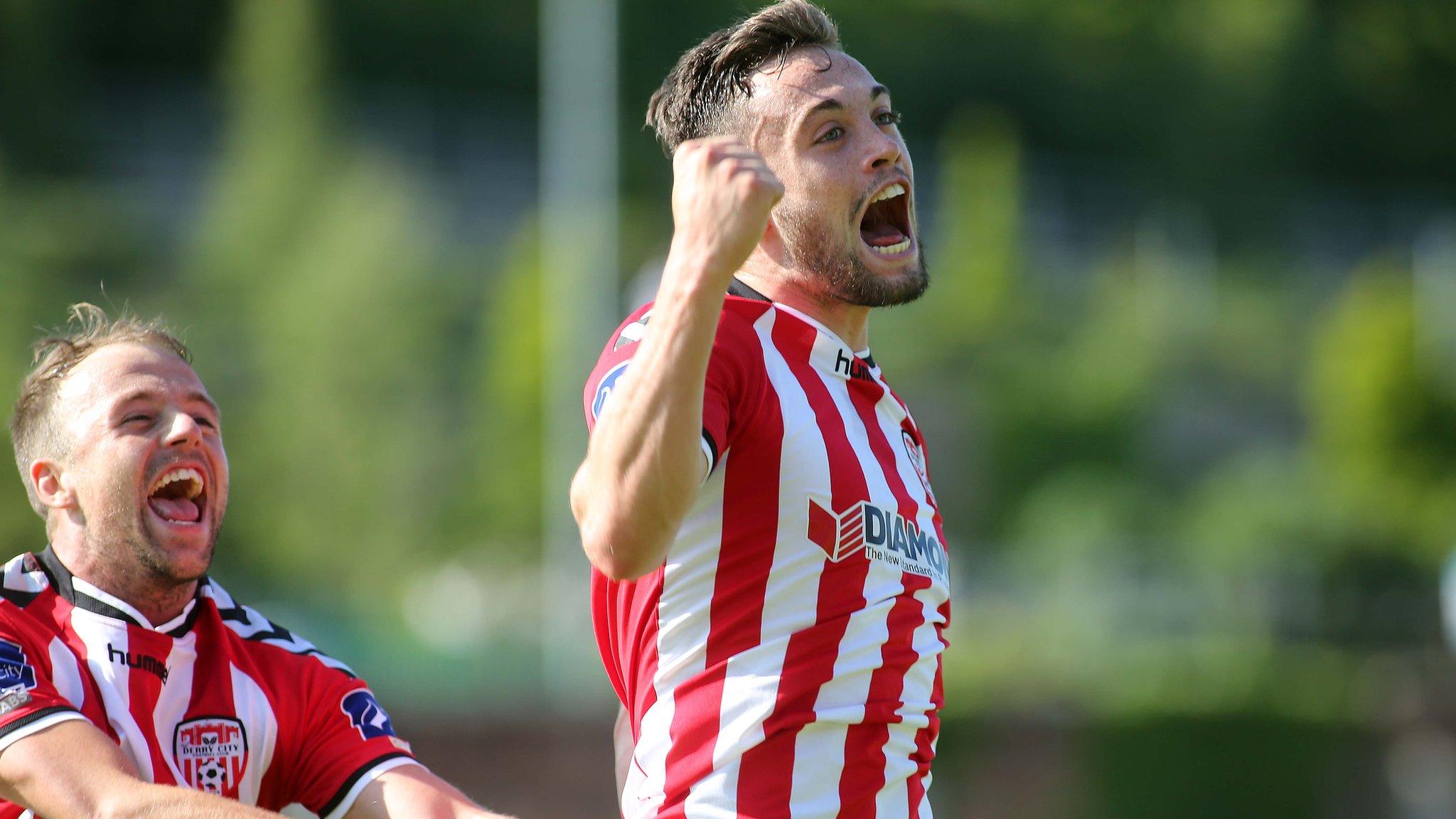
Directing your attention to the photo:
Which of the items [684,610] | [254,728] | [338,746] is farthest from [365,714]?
[684,610]

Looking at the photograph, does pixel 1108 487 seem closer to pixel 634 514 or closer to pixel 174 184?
pixel 174 184

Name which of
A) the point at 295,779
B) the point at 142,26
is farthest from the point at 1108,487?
the point at 295,779

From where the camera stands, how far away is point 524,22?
5953cm

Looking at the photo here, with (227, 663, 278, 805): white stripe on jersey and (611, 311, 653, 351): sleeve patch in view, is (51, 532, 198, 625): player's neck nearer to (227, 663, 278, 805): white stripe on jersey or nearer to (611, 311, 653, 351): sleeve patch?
(227, 663, 278, 805): white stripe on jersey

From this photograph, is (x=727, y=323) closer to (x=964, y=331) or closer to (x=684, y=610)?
(x=684, y=610)

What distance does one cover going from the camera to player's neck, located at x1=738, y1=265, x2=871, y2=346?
3.30 metres

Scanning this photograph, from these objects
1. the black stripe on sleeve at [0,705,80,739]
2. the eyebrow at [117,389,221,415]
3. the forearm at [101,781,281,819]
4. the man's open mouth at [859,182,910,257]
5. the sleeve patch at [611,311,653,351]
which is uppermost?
the man's open mouth at [859,182,910,257]

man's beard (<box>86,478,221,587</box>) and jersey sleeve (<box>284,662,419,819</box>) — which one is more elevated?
man's beard (<box>86,478,221,587</box>)

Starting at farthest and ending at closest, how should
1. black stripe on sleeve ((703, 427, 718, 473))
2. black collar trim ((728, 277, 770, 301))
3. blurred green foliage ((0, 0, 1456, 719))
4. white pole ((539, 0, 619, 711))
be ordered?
1. blurred green foliage ((0, 0, 1456, 719))
2. white pole ((539, 0, 619, 711))
3. black collar trim ((728, 277, 770, 301))
4. black stripe on sleeve ((703, 427, 718, 473))

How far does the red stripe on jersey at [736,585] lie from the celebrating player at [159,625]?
0.72 metres

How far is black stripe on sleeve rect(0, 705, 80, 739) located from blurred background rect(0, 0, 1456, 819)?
124 centimetres

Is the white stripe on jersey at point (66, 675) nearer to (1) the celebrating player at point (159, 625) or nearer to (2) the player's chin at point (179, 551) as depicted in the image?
(1) the celebrating player at point (159, 625)

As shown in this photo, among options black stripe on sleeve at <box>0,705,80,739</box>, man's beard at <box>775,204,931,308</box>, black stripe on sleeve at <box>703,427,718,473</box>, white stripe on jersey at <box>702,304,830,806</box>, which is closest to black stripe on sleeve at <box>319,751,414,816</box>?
black stripe on sleeve at <box>0,705,80,739</box>

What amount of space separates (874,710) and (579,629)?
1701 centimetres
